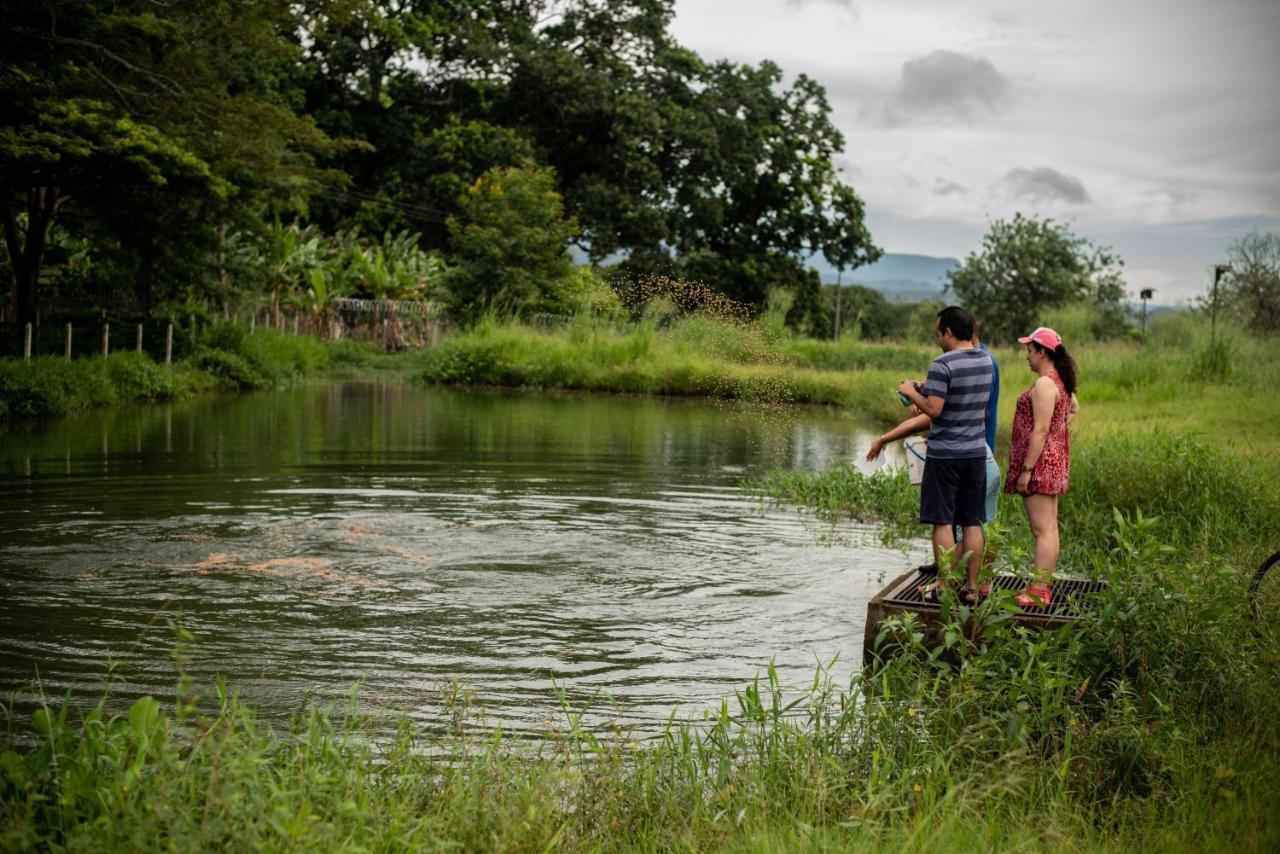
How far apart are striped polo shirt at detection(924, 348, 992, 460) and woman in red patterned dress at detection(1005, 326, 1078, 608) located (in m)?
0.28

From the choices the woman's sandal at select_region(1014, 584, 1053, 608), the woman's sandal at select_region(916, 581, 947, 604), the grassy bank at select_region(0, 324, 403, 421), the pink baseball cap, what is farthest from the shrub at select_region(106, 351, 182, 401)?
the woman's sandal at select_region(1014, 584, 1053, 608)

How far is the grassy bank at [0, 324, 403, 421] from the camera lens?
823 inches

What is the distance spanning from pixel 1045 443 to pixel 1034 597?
1072 mm

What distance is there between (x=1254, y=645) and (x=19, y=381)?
19959 mm

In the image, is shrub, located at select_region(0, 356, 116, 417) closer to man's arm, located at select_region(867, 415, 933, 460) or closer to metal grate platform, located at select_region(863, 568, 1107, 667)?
man's arm, located at select_region(867, 415, 933, 460)

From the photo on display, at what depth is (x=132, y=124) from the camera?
21.6 metres

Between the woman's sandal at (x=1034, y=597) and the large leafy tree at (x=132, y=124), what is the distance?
1814 cm

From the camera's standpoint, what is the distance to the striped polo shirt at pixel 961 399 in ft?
24.9

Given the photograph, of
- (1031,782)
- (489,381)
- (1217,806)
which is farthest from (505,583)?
(489,381)

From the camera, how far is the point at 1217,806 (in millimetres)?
4801

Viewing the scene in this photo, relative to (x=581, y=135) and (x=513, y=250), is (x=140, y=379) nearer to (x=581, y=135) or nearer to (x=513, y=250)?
(x=513, y=250)

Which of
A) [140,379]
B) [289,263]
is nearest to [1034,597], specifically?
[140,379]

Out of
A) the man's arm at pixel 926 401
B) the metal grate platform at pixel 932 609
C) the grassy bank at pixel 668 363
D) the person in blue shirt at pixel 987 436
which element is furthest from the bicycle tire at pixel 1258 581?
the grassy bank at pixel 668 363

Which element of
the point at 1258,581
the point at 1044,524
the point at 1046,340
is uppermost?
the point at 1046,340
